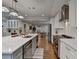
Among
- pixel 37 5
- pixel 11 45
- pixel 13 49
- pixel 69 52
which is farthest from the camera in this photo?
pixel 37 5

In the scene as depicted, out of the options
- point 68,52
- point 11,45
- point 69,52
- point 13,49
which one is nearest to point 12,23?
point 11,45

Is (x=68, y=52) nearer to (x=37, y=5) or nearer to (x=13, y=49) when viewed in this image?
(x=13, y=49)

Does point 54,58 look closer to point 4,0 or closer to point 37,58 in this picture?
point 37,58

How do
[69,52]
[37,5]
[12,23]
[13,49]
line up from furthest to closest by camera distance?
1. [12,23]
2. [37,5]
3. [69,52]
4. [13,49]

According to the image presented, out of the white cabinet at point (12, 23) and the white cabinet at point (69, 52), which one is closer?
the white cabinet at point (69, 52)

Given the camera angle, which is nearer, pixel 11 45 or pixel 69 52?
pixel 11 45

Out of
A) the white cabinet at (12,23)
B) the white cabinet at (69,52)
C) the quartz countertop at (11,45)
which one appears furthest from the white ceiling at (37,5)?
the white cabinet at (12,23)

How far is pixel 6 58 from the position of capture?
5.87 feet

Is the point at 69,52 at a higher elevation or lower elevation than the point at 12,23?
lower

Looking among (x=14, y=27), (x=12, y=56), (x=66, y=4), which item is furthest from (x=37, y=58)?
(x=14, y=27)

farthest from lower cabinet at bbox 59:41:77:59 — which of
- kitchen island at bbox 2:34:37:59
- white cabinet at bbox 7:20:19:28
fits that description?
white cabinet at bbox 7:20:19:28

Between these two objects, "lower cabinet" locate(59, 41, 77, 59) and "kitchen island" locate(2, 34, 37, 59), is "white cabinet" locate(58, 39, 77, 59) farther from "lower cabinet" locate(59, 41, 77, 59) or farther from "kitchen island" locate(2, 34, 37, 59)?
"kitchen island" locate(2, 34, 37, 59)

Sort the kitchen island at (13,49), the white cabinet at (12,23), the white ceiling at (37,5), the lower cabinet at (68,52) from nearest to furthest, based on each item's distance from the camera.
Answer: the kitchen island at (13,49), the lower cabinet at (68,52), the white ceiling at (37,5), the white cabinet at (12,23)

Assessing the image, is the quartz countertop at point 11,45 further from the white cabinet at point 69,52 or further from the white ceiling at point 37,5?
the white ceiling at point 37,5
